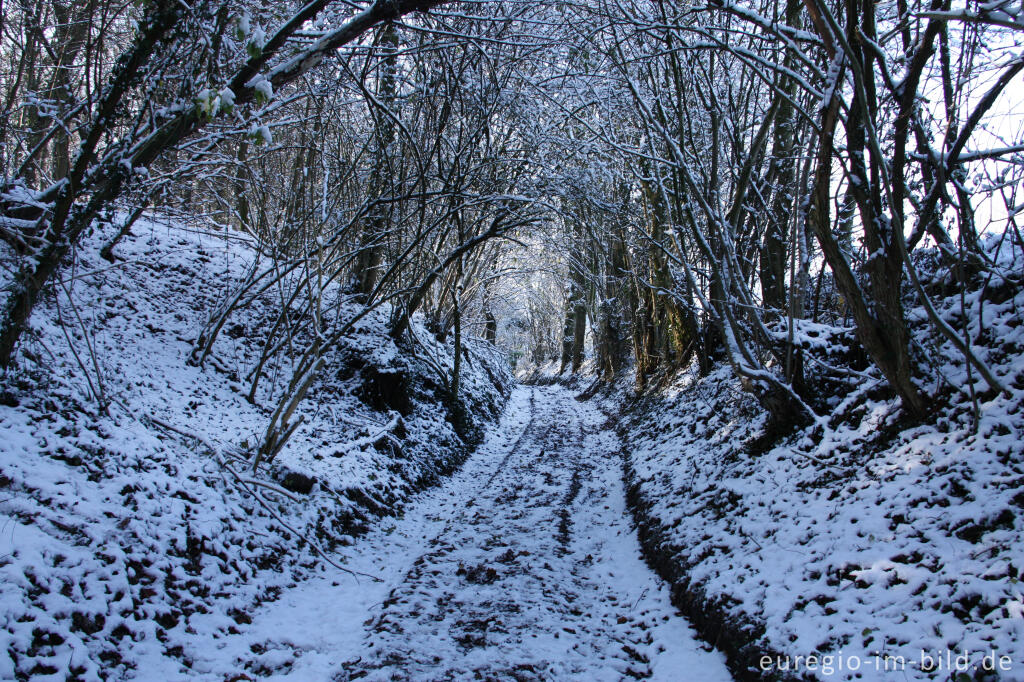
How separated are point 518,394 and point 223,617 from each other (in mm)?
17762

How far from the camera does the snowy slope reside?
3221 mm

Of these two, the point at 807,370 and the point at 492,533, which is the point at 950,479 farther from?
the point at 492,533

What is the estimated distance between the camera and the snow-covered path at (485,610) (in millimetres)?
3576

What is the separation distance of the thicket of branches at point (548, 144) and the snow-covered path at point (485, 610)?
7.53 feet

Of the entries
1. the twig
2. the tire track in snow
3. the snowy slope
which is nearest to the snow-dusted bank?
the tire track in snow

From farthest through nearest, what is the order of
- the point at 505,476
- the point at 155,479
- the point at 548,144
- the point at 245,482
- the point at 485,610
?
the point at 548,144, the point at 505,476, the point at 245,482, the point at 155,479, the point at 485,610

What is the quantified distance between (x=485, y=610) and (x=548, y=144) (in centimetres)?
900

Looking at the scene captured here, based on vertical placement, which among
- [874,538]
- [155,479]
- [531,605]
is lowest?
[155,479]

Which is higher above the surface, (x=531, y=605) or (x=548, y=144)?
(x=548, y=144)

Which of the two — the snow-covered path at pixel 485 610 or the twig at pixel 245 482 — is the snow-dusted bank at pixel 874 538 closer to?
the snow-covered path at pixel 485 610

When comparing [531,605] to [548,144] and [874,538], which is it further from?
[548,144]

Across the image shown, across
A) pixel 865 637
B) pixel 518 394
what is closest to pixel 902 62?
pixel 865 637

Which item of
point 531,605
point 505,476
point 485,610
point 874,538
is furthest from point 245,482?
point 874,538

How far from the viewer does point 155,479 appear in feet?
14.9
